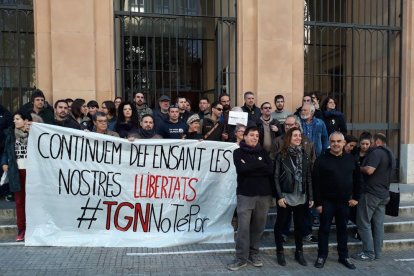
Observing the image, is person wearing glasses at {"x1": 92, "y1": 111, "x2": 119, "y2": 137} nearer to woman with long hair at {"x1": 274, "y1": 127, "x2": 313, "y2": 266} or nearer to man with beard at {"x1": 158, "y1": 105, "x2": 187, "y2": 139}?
man with beard at {"x1": 158, "y1": 105, "x2": 187, "y2": 139}

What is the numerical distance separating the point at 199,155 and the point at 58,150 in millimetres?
2023

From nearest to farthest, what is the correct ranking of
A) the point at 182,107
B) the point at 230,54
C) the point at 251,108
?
the point at 182,107, the point at 251,108, the point at 230,54

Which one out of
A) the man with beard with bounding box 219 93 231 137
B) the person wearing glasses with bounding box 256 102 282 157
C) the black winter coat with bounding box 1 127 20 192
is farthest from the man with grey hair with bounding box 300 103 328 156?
the black winter coat with bounding box 1 127 20 192

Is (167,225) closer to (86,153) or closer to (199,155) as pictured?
(199,155)

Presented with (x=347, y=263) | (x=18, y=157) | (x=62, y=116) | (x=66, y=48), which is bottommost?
(x=347, y=263)

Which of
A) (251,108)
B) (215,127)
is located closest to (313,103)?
(251,108)

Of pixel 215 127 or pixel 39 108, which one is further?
pixel 215 127

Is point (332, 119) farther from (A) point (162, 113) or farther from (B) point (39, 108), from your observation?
(B) point (39, 108)

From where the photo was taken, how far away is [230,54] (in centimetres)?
939

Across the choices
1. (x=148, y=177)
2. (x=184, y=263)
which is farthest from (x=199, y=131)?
(x=184, y=263)

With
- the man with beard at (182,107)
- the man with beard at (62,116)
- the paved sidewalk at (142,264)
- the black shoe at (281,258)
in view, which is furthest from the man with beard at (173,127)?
the black shoe at (281,258)

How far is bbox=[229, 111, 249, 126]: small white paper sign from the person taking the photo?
6.48 metres

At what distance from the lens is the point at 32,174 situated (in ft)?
19.1

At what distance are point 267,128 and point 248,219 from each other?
1989mm
